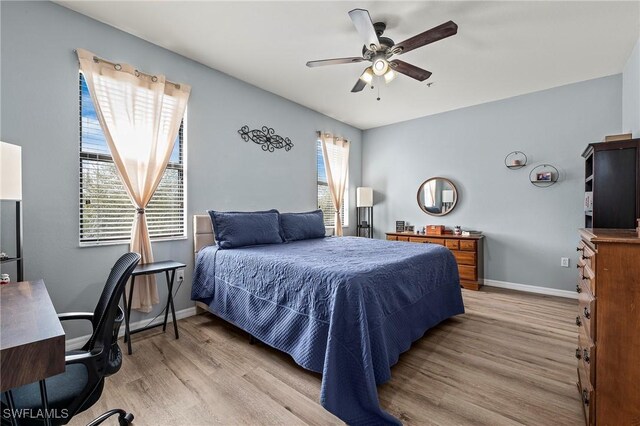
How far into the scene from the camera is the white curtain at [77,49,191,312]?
249 centimetres

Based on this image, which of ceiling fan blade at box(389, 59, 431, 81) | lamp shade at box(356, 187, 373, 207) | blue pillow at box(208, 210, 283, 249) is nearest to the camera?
ceiling fan blade at box(389, 59, 431, 81)

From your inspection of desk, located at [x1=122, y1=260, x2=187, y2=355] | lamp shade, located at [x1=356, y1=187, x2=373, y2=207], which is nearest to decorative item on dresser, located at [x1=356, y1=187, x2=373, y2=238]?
lamp shade, located at [x1=356, y1=187, x2=373, y2=207]

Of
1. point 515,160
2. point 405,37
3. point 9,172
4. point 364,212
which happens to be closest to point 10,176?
point 9,172

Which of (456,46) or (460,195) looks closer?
(456,46)

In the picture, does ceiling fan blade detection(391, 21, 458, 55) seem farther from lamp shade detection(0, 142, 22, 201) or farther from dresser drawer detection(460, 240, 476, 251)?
dresser drawer detection(460, 240, 476, 251)

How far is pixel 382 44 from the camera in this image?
236 cm

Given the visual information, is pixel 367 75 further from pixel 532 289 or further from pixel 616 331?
pixel 532 289

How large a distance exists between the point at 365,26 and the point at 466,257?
11.2 ft

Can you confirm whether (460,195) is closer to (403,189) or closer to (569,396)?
(403,189)

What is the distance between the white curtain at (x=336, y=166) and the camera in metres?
4.92

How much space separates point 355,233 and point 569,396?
13.6ft

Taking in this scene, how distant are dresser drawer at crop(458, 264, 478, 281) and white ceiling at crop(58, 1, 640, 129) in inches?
98.3

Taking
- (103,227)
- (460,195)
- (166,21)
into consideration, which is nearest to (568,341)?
(460,195)

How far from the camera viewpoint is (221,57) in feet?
10.1
